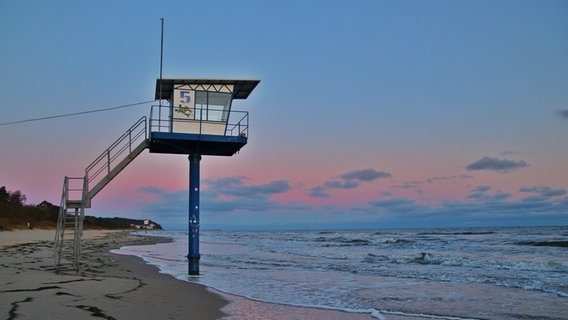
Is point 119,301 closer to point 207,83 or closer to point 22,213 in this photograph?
point 207,83

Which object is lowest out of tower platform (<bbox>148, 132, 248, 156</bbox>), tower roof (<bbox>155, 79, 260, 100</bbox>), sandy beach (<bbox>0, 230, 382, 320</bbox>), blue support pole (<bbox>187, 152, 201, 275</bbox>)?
sandy beach (<bbox>0, 230, 382, 320</bbox>)

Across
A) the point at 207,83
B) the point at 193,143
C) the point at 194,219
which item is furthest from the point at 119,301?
the point at 207,83

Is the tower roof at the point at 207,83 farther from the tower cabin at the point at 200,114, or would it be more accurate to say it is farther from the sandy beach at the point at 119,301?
the sandy beach at the point at 119,301

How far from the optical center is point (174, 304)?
10562 millimetres

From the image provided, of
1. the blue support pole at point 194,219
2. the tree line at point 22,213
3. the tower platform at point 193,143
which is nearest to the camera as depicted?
the tower platform at point 193,143

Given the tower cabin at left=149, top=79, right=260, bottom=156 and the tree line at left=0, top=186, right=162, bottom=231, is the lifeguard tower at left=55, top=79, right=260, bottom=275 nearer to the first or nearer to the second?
the tower cabin at left=149, top=79, right=260, bottom=156

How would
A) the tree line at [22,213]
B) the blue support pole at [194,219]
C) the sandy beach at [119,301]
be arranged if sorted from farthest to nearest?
the tree line at [22,213] → the blue support pole at [194,219] → the sandy beach at [119,301]

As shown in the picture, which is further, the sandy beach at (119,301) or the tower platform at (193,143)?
the tower platform at (193,143)

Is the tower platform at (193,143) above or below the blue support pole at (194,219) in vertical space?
above

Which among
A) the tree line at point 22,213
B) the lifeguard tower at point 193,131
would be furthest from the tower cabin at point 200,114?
the tree line at point 22,213

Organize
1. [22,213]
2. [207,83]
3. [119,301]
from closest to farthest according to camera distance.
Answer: [119,301], [207,83], [22,213]

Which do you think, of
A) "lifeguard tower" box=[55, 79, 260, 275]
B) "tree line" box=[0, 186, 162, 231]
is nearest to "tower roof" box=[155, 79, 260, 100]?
"lifeguard tower" box=[55, 79, 260, 275]

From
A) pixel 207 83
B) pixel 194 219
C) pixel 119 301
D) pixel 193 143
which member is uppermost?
pixel 207 83

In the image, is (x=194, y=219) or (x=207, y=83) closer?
(x=194, y=219)
